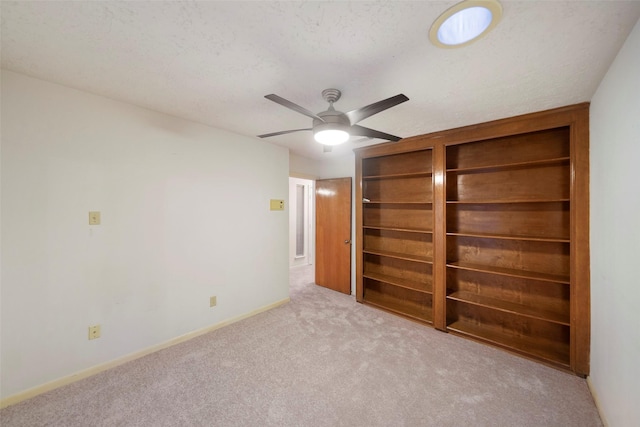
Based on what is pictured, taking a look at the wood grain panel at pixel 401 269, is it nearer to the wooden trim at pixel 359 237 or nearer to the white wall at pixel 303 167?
the wooden trim at pixel 359 237

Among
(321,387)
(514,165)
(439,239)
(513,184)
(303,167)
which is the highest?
(303,167)

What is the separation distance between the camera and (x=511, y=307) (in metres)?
2.52

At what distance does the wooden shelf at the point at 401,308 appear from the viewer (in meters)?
3.12

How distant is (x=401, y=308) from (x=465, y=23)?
3.18m

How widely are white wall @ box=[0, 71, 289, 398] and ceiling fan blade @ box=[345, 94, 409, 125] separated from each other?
6.13ft

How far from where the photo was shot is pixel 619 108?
56.7 inches

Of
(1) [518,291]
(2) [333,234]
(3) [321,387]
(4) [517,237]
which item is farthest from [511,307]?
(2) [333,234]

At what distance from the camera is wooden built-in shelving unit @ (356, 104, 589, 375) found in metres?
2.12

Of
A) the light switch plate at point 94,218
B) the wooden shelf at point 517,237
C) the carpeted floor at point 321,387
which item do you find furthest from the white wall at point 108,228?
the wooden shelf at point 517,237

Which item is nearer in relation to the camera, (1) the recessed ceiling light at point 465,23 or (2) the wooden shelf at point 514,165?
(1) the recessed ceiling light at point 465,23

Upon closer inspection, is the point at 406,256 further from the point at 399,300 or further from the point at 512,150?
the point at 512,150

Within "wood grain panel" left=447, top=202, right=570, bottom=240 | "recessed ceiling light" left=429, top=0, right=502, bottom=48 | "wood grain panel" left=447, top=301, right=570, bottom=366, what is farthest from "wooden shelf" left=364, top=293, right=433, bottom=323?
"recessed ceiling light" left=429, top=0, right=502, bottom=48

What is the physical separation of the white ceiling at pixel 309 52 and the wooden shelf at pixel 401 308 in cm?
248

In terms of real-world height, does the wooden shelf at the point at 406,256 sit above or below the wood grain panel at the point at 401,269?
above
